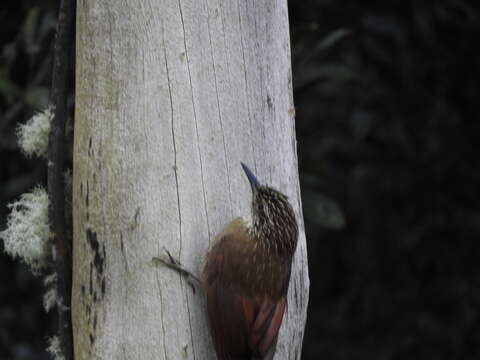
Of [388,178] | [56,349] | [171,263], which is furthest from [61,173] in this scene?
[388,178]

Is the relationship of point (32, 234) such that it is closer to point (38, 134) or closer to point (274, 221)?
point (38, 134)

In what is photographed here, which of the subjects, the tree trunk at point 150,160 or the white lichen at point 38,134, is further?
the white lichen at point 38,134

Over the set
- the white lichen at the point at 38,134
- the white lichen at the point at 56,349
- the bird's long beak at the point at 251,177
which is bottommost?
the white lichen at the point at 56,349

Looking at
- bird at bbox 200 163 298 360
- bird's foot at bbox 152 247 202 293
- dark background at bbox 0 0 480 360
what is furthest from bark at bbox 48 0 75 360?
dark background at bbox 0 0 480 360

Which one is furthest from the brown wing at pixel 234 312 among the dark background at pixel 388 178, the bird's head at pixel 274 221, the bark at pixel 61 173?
the dark background at pixel 388 178

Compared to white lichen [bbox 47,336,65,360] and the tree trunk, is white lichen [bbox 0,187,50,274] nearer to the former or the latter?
the tree trunk

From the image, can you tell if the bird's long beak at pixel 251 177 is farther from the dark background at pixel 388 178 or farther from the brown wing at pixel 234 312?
the dark background at pixel 388 178

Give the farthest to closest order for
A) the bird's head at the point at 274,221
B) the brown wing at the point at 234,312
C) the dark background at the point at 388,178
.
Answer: the dark background at the point at 388,178 → the bird's head at the point at 274,221 → the brown wing at the point at 234,312

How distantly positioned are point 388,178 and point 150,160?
8.99 feet

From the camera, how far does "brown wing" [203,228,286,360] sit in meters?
2.39

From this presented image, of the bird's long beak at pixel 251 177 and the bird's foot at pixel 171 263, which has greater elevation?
the bird's long beak at pixel 251 177

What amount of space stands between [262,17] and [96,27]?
549 millimetres

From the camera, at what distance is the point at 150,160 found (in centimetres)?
242

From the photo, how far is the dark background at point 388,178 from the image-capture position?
4.38 metres
